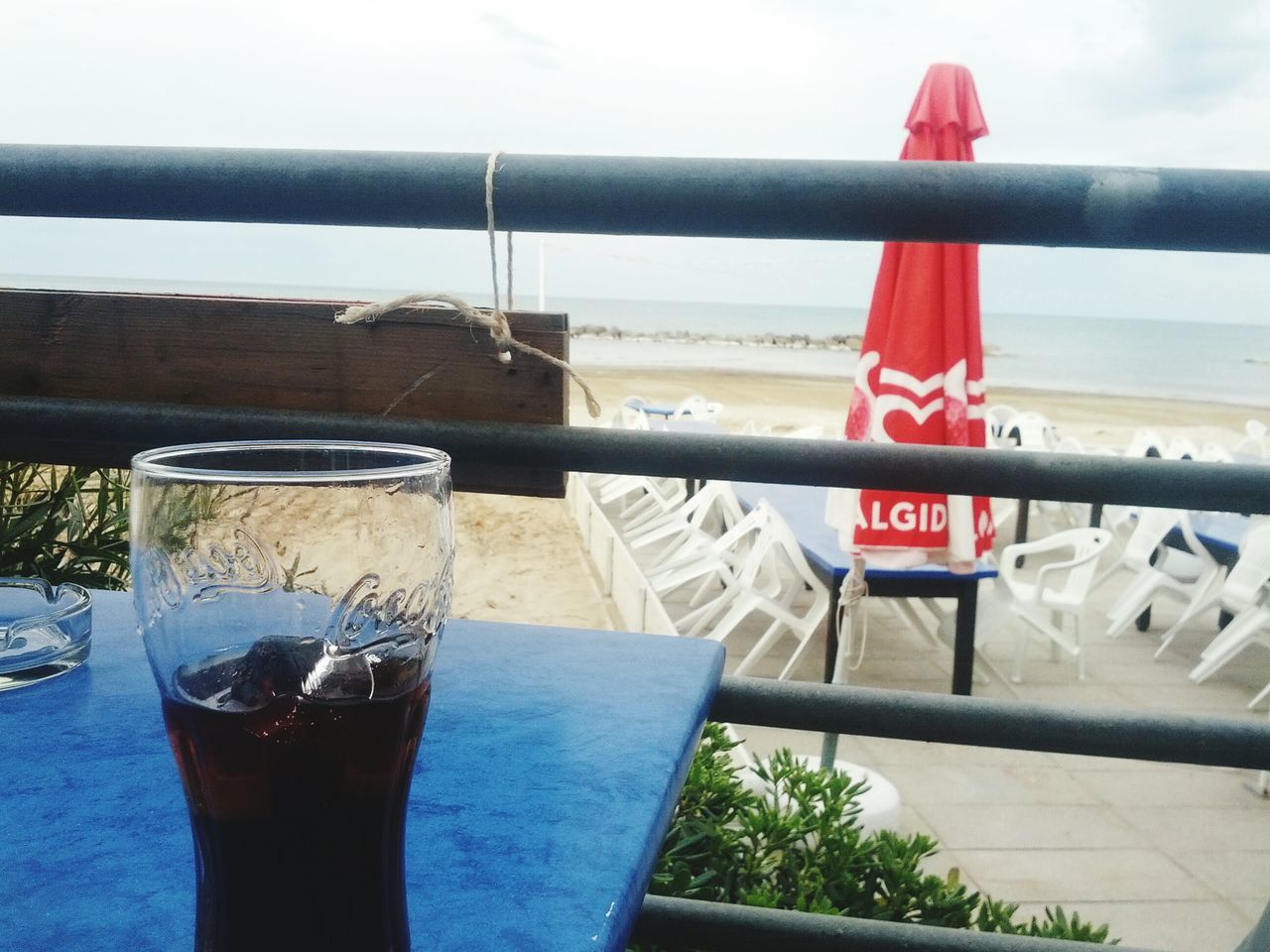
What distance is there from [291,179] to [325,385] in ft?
0.76

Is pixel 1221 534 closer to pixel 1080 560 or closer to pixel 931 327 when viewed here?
pixel 1080 560

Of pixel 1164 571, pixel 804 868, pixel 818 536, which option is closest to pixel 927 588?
pixel 818 536

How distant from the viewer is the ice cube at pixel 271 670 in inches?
15.1

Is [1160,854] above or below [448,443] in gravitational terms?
below

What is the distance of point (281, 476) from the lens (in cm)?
36

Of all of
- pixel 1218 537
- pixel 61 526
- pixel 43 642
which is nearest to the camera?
pixel 43 642

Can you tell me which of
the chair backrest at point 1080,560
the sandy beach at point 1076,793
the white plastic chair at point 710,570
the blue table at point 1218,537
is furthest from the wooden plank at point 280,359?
the blue table at point 1218,537

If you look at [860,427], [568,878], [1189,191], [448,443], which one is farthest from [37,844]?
[860,427]

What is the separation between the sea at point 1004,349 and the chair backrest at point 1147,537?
1855 cm

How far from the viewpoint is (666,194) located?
2.76 feet

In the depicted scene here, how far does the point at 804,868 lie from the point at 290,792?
1411mm

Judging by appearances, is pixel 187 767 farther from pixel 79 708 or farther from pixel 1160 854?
pixel 1160 854

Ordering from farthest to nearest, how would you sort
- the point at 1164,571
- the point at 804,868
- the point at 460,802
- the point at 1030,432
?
the point at 1030,432, the point at 1164,571, the point at 804,868, the point at 460,802

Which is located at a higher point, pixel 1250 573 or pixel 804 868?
pixel 804 868
